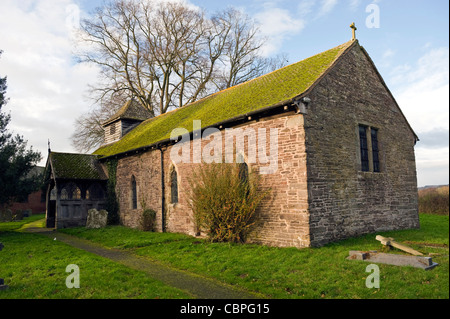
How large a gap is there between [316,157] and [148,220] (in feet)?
29.8

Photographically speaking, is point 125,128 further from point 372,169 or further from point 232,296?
point 232,296

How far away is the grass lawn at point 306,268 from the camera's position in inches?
235

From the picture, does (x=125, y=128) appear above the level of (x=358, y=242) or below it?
above

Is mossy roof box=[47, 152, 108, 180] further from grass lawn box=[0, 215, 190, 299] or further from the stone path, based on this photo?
the stone path

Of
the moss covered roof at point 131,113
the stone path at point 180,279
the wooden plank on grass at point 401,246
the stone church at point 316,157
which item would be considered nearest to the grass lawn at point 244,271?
the stone path at point 180,279

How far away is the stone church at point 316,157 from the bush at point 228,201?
0.43 meters

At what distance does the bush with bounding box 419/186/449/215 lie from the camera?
57.1ft

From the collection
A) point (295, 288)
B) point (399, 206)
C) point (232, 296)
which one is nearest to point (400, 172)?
point (399, 206)

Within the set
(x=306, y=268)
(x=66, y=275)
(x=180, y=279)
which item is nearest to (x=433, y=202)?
(x=306, y=268)

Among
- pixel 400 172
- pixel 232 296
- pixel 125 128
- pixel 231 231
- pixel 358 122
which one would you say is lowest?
pixel 232 296

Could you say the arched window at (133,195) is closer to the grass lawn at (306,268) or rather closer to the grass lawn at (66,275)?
the grass lawn at (306,268)

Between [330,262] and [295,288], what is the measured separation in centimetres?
185

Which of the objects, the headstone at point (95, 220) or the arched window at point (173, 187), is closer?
the arched window at point (173, 187)

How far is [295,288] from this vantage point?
20.7 feet
